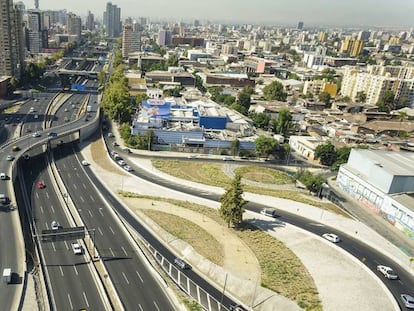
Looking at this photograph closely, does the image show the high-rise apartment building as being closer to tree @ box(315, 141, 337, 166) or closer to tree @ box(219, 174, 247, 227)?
tree @ box(315, 141, 337, 166)

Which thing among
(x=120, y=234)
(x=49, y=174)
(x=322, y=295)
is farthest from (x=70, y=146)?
(x=322, y=295)

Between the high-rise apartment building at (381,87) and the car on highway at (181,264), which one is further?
the high-rise apartment building at (381,87)

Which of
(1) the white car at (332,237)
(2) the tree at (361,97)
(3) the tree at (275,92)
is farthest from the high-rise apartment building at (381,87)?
(1) the white car at (332,237)

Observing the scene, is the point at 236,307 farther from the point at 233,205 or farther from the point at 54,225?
the point at 54,225

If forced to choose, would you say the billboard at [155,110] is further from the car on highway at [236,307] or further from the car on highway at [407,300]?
the car on highway at [407,300]

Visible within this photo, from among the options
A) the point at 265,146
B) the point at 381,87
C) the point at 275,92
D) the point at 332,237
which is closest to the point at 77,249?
the point at 332,237

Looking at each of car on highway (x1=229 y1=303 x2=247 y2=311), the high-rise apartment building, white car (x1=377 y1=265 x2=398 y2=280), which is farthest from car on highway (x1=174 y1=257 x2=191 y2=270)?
the high-rise apartment building
